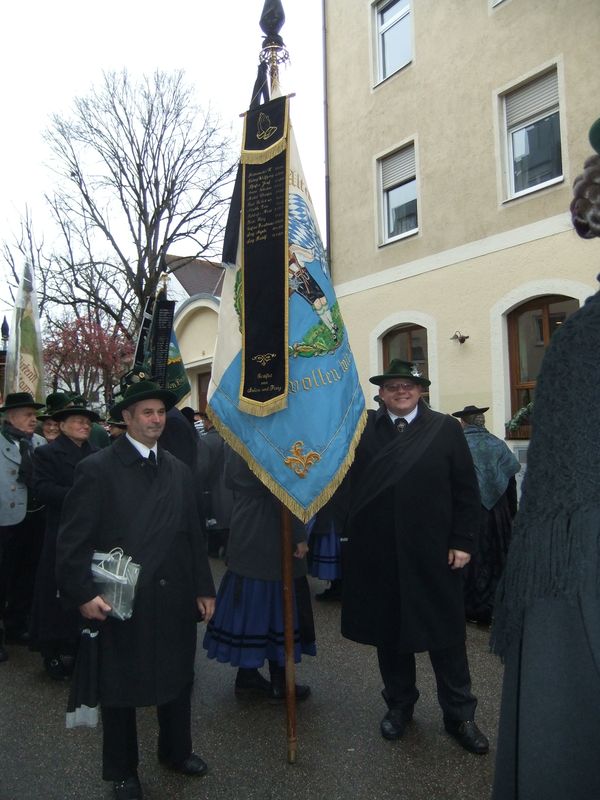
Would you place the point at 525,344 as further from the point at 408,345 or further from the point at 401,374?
the point at 401,374

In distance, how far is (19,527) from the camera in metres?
5.59

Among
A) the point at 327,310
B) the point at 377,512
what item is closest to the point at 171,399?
the point at 327,310

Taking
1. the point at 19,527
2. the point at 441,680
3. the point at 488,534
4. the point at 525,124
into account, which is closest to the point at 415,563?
the point at 441,680

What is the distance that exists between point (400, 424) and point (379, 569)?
797mm

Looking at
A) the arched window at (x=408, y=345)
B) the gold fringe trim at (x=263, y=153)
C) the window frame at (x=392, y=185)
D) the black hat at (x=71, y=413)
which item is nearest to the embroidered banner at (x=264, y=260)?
the gold fringe trim at (x=263, y=153)

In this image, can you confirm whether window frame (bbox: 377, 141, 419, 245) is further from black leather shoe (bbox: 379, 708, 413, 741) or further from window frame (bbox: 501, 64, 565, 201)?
black leather shoe (bbox: 379, 708, 413, 741)

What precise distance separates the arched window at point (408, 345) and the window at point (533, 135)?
103 inches

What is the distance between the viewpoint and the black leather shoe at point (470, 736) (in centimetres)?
337

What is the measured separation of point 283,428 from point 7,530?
2944 millimetres

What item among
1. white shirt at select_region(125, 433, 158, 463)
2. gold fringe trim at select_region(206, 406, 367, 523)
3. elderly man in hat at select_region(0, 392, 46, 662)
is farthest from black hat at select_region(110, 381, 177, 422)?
elderly man in hat at select_region(0, 392, 46, 662)

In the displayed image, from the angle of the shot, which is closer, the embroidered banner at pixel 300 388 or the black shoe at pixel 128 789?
the black shoe at pixel 128 789

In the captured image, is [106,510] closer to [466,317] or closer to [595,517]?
[595,517]

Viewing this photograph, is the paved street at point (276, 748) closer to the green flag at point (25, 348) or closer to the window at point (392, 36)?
the green flag at point (25, 348)

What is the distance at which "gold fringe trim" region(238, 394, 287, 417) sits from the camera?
355 centimetres
